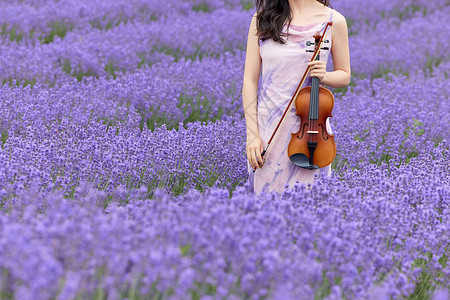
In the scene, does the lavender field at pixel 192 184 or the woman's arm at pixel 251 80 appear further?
the woman's arm at pixel 251 80

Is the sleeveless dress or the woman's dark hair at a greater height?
the woman's dark hair

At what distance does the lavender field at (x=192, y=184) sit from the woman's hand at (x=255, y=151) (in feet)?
0.96

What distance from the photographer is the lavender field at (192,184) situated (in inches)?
63.4

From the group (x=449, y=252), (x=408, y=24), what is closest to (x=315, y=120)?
(x=449, y=252)

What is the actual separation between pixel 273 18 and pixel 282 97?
1.49 feet

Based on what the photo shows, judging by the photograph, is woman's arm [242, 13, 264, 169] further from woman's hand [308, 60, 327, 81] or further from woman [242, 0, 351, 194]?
woman's hand [308, 60, 327, 81]

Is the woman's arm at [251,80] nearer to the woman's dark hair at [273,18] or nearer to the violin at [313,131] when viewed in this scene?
the woman's dark hair at [273,18]

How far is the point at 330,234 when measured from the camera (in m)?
1.88

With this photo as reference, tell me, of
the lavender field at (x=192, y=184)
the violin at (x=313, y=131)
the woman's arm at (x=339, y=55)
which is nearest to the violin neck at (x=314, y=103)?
the violin at (x=313, y=131)

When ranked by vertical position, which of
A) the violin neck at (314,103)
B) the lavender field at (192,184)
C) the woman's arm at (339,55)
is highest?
the woman's arm at (339,55)

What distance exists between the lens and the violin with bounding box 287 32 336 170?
268 cm

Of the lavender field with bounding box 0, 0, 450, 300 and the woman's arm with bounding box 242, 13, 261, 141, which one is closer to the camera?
the lavender field with bounding box 0, 0, 450, 300

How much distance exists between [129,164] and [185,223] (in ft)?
4.14

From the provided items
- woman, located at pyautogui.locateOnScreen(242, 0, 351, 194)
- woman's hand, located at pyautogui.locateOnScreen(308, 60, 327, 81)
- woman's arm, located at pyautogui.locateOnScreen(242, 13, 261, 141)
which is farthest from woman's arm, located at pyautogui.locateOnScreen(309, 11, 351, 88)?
woman's arm, located at pyautogui.locateOnScreen(242, 13, 261, 141)
